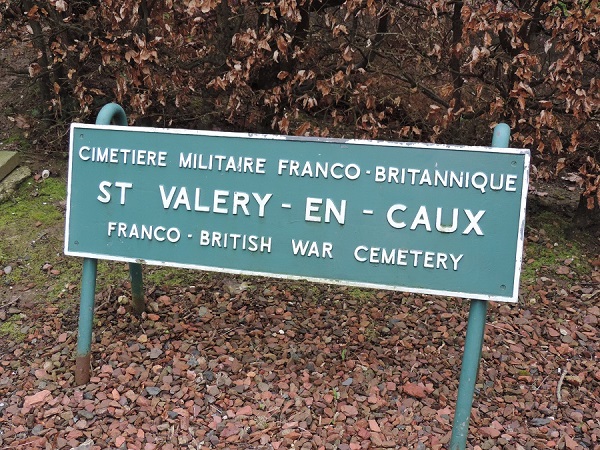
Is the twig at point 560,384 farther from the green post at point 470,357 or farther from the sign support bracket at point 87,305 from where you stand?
the sign support bracket at point 87,305

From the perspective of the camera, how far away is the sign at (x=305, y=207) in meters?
2.48

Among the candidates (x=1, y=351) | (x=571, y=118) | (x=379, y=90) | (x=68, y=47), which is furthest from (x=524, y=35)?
(x=1, y=351)

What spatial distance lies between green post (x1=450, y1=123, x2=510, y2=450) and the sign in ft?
0.26

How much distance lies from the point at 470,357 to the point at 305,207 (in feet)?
3.06

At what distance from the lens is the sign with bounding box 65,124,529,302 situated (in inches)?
97.8

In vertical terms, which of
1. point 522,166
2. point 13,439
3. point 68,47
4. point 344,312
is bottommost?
point 13,439

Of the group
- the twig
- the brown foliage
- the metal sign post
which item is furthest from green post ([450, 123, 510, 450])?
the brown foliage

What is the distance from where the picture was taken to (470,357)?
2508mm

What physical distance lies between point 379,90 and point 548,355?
88.4 inches

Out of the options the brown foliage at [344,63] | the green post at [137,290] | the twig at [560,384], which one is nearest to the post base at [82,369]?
the green post at [137,290]

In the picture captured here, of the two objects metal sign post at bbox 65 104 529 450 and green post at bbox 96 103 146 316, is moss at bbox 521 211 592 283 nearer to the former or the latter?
metal sign post at bbox 65 104 529 450

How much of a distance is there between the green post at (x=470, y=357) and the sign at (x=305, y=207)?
0.08 meters

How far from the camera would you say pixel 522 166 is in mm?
2432

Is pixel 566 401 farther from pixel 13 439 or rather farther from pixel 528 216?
pixel 13 439
